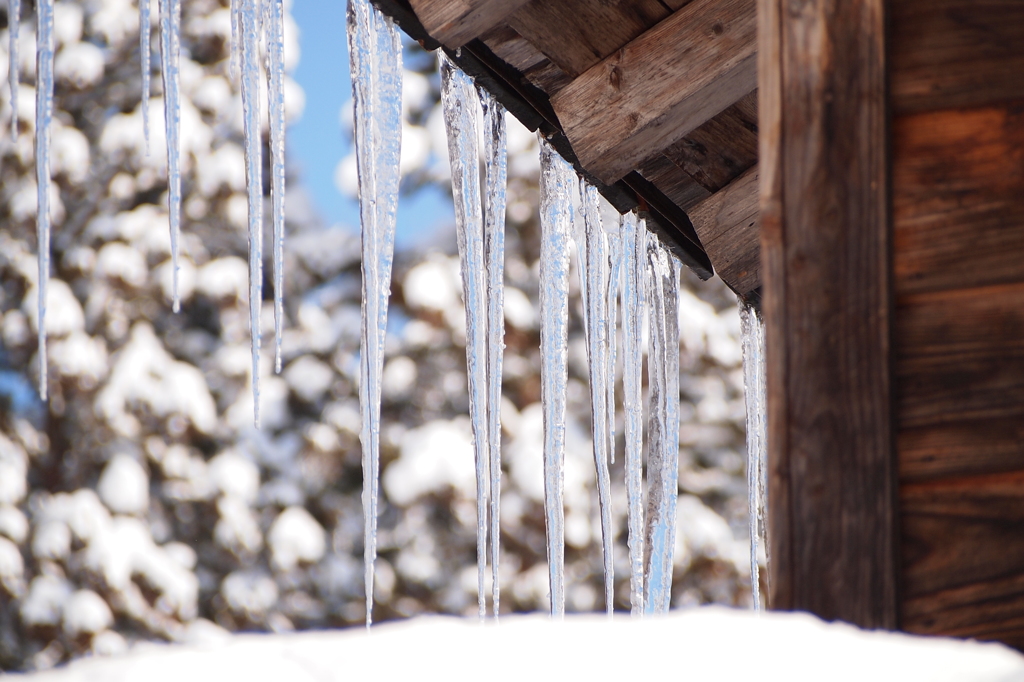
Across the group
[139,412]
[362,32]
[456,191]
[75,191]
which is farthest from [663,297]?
[75,191]

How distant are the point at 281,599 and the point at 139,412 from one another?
1664 millimetres

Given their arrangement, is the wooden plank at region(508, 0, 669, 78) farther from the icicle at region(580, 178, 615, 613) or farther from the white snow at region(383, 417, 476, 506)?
the white snow at region(383, 417, 476, 506)

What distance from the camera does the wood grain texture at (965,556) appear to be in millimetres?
938

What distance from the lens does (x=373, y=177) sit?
7.79ft

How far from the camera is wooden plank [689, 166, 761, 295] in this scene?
2.10 metres

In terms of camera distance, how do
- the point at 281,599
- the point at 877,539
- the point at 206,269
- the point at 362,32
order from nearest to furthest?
the point at 877,539
the point at 362,32
the point at 281,599
the point at 206,269

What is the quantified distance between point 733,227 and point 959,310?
3.98ft

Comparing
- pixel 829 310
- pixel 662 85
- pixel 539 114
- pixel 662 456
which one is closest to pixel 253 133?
pixel 539 114

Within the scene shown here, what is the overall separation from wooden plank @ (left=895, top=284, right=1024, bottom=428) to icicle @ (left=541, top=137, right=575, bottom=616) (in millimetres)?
1564

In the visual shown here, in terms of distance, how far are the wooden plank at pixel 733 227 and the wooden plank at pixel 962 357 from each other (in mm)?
1098

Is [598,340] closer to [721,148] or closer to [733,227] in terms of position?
[733,227]

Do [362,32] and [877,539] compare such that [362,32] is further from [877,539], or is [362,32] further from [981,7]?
[877,539]

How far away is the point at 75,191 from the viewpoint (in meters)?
6.58

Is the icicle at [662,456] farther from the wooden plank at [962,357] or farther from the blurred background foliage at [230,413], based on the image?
the blurred background foliage at [230,413]
